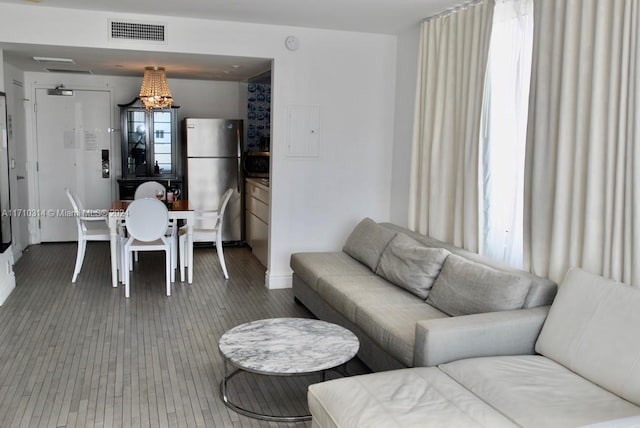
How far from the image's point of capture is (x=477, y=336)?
312cm

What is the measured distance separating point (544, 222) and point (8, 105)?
583 cm

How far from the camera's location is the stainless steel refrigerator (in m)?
7.88

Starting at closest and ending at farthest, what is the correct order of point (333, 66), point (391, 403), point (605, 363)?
1. point (391, 403)
2. point (605, 363)
3. point (333, 66)

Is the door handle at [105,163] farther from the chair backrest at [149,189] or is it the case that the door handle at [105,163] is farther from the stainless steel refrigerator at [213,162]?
the chair backrest at [149,189]

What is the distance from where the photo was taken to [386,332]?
350 cm

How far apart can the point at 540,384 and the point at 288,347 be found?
133 centimetres

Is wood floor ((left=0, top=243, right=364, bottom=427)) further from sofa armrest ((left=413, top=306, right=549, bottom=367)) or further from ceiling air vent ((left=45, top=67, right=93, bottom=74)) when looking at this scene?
ceiling air vent ((left=45, top=67, right=93, bottom=74))

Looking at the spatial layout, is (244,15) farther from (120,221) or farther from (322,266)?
(120,221)

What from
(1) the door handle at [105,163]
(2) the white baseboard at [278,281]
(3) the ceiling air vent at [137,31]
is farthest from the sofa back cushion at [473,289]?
(1) the door handle at [105,163]

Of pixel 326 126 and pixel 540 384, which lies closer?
pixel 540 384

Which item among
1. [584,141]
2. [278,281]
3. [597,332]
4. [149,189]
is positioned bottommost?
[278,281]

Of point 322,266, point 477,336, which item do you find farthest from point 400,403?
point 322,266

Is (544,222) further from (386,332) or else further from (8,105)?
(8,105)

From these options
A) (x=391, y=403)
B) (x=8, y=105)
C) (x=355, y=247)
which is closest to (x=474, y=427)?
(x=391, y=403)
